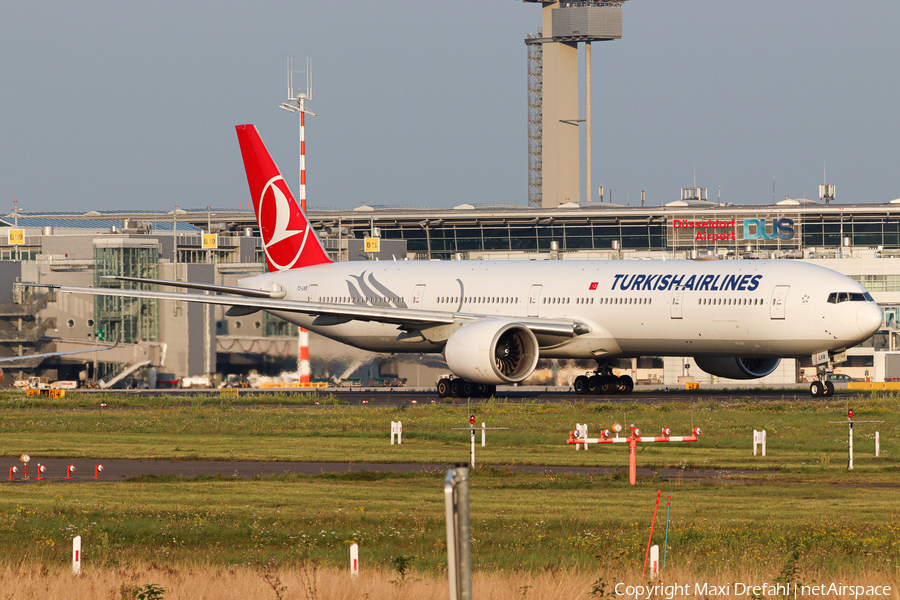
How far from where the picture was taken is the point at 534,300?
45.1 metres

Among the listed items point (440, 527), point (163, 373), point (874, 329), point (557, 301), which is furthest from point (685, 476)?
point (163, 373)

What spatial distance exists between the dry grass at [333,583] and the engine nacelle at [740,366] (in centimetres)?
3293

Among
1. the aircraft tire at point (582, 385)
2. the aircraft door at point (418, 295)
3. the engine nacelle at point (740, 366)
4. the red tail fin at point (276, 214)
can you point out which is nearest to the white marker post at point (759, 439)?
the engine nacelle at point (740, 366)

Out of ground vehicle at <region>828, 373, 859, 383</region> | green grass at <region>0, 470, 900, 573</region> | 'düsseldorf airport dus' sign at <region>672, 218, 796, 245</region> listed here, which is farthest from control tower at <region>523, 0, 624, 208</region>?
green grass at <region>0, 470, 900, 573</region>

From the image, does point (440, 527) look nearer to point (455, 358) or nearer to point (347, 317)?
point (455, 358)

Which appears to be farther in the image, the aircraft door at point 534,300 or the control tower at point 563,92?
the control tower at point 563,92

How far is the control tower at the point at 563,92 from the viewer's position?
16112cm

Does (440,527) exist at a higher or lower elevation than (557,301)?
lower

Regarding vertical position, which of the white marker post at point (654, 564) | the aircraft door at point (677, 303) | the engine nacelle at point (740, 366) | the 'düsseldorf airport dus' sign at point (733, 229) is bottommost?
the white marker post at point (654, 564)

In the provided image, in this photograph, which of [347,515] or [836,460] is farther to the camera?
[836,460]

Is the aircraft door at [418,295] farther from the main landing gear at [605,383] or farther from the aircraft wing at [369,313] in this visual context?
the main landing gear at [605,383]

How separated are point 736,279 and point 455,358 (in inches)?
377

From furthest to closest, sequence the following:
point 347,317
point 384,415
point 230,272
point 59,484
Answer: point 230,272
point 347,317
point 384,415
point 59,484

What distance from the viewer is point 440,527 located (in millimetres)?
16500
